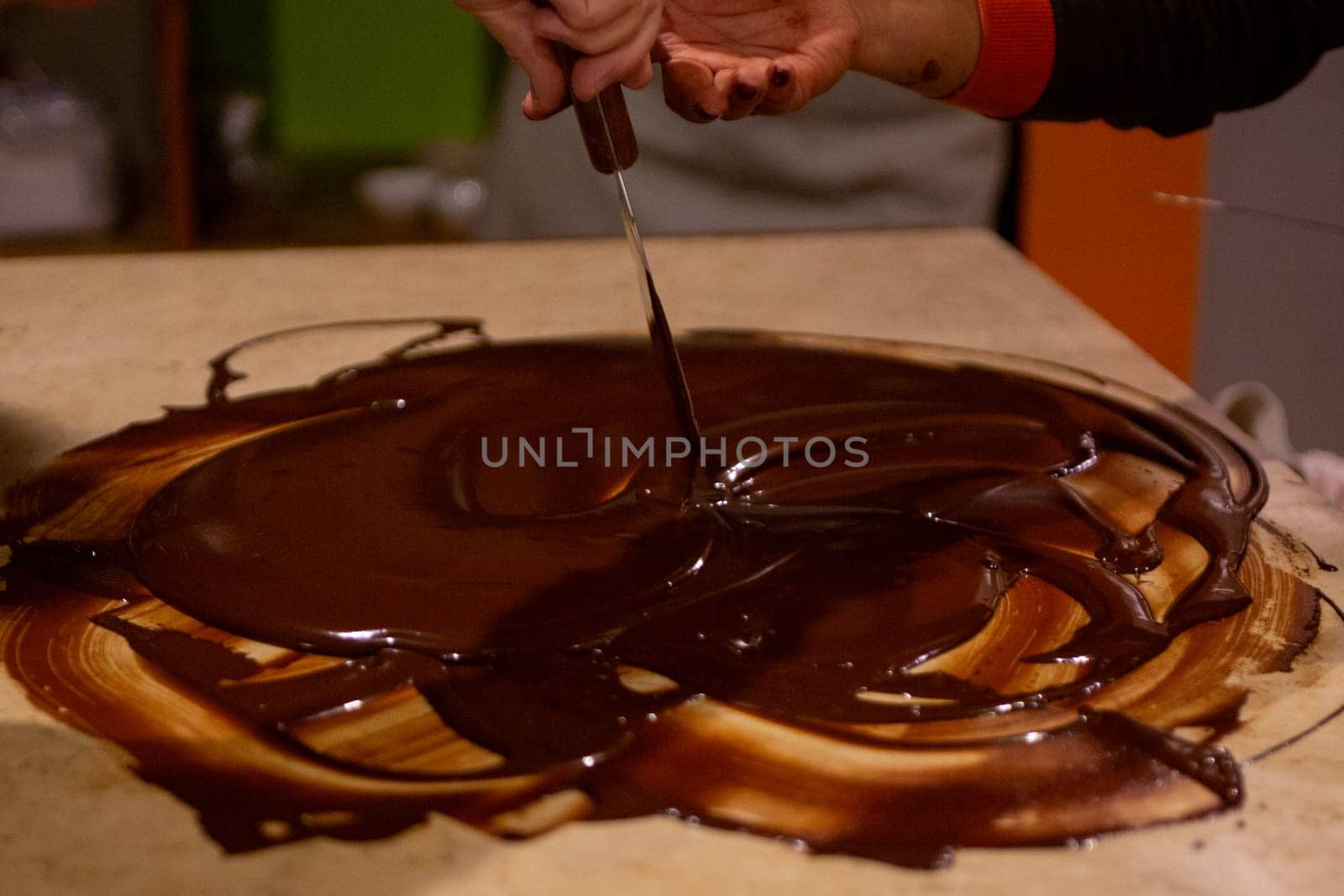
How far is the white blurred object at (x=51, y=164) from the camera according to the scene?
11.5 ft

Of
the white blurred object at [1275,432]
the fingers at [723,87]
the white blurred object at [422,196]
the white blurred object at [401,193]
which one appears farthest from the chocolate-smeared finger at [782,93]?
the white blurred object at [401,193]

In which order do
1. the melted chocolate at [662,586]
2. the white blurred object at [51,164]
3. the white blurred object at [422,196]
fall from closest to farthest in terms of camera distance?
1. the melted chocolate at [662,586]
2. the white blurred object at [51,164]
3. the white blurred object at [422,196]

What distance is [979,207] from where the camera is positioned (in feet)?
7.82

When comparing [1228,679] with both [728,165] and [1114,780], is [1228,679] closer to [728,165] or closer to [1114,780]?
[1114,780]

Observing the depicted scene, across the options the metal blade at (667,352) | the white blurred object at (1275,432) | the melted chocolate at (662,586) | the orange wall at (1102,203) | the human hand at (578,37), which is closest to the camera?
the melted chocolate at (662,586)

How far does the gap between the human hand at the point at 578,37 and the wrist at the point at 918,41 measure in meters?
0.38

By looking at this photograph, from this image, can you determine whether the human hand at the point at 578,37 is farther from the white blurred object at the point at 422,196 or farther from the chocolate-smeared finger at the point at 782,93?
the white blurred object at the point at 422,196

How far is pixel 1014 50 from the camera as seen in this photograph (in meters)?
1.42

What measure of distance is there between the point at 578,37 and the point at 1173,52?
780 mm

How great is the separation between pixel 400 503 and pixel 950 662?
470 millimetres

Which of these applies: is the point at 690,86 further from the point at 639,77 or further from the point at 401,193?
the point at 401,193

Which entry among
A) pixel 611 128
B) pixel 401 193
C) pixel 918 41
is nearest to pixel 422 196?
pixel 401 193

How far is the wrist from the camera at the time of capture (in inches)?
54.1

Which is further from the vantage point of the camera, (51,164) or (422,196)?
(422,196)
